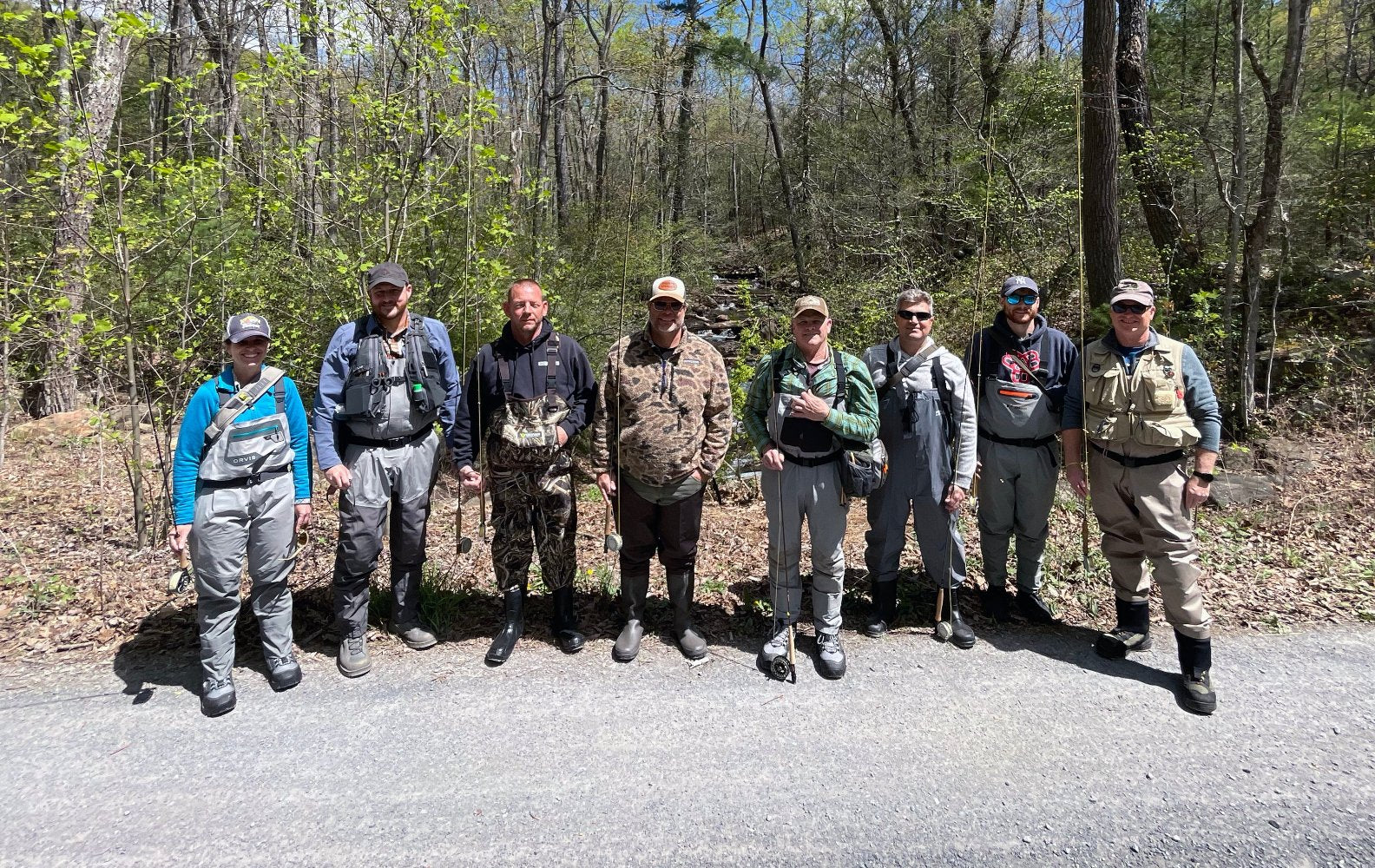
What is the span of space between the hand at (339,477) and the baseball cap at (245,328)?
0.75 metres

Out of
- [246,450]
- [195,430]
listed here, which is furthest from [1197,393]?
[195,430]

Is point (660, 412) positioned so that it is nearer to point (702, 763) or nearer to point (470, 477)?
point (470, 477)

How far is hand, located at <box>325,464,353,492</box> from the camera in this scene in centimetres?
371

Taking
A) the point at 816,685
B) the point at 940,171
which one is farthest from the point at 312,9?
the point at 940,171

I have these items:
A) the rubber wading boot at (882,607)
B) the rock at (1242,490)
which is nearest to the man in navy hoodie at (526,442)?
the rubber wading boot at (882,607)

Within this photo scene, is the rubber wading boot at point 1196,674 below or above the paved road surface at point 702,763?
above

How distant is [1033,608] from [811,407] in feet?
7.00

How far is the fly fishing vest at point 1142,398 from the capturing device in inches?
144

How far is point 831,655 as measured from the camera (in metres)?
3.80

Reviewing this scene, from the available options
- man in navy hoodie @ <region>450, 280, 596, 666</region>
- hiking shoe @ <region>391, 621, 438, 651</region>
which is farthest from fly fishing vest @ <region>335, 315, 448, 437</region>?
hiking shoe @ <region>391, 621, 438, 651</region>

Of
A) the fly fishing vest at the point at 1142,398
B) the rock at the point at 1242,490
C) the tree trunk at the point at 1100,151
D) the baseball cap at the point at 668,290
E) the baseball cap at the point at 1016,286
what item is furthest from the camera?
the tree trunk at the point at 1100,151

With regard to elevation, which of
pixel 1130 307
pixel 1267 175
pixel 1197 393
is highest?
pixel 1267 175

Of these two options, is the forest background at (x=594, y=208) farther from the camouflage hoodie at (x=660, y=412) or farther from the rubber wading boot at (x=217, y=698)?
the rubber wading boot at (x=217, y=698)

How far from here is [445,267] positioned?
292 inches
